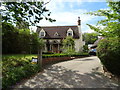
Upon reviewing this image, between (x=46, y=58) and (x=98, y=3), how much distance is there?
19.9ft

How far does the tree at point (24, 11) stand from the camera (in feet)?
17.1

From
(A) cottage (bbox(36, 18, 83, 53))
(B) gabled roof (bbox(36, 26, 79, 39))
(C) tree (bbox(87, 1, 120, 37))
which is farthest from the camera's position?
(B) gabled roof (bbox(36, 26, 79, 39))

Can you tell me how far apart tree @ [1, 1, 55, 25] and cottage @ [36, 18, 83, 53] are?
17634 mm

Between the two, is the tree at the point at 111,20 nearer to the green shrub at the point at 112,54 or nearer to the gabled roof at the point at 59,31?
the green shrub at the point at 112,54

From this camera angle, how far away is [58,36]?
79.8 ft

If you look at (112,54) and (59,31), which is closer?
(112,54)

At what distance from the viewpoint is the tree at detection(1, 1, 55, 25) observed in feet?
17.1

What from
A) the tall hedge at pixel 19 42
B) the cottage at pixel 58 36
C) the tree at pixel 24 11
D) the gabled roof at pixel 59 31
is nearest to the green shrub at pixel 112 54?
the tree at pixel 24 11

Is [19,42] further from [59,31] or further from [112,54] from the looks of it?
[112,54]

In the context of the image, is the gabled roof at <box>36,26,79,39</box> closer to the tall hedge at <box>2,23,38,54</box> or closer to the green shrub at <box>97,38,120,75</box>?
the tall hedge at <box>2,23,38,54</box>

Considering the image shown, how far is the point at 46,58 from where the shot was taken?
8844 millimetres

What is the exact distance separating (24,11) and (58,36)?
1894 centimetres

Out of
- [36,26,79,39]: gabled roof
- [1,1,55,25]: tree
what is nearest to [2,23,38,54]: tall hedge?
[1,1,55,25]: tree

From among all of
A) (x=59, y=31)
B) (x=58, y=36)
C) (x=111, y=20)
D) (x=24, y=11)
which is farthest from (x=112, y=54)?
(x=59, y=31)
